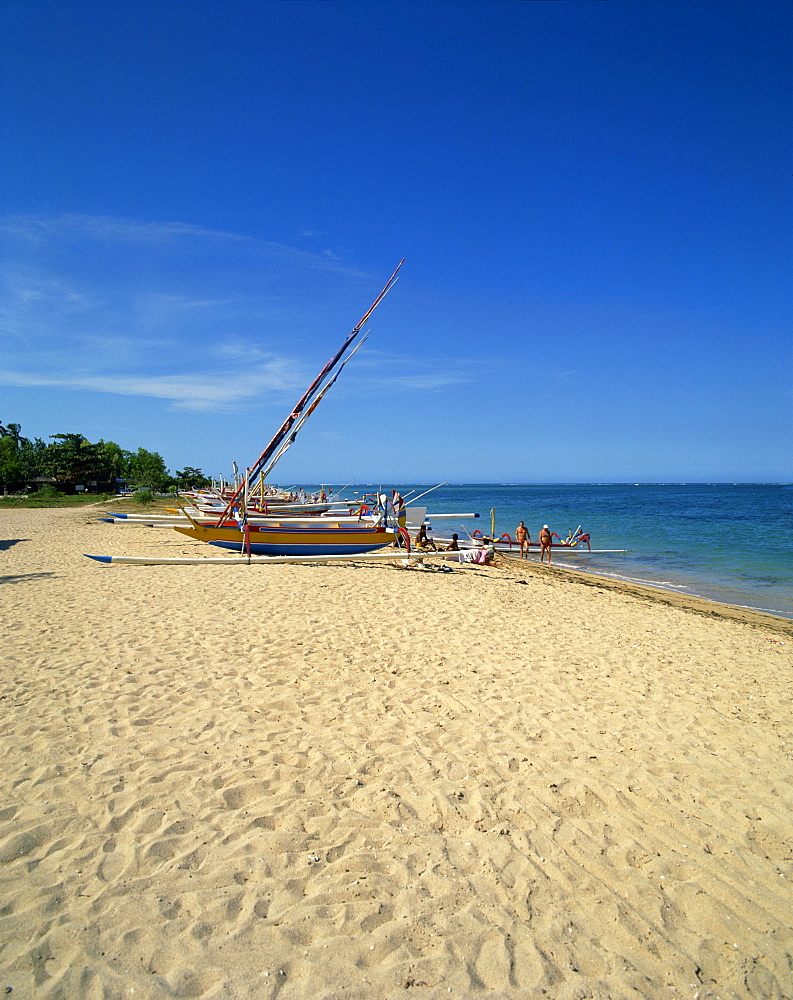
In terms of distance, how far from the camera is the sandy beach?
256 cm

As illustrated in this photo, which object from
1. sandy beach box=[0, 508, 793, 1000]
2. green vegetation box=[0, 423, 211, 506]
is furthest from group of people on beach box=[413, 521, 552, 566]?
green vegetation box=[0, 423, 211, 506]

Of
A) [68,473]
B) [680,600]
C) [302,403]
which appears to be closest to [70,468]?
[68,473]

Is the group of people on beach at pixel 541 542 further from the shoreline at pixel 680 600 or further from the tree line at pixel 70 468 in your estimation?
the tree line at pixel 70 468

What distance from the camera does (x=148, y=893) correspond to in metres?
2.87

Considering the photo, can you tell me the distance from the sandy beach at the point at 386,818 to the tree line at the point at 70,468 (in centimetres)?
5334

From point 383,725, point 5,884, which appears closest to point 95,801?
point 5,884

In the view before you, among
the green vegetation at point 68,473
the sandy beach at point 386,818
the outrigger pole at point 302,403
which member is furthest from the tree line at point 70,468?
the sandy beach at point 386,818

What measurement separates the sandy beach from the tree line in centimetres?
5334

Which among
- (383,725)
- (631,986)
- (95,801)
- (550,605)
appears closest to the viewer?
(631,986)

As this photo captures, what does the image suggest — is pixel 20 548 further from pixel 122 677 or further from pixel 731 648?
pixel 731 648

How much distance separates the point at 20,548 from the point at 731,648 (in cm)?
1866

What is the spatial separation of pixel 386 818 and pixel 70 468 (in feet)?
197

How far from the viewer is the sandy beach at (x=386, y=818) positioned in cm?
256

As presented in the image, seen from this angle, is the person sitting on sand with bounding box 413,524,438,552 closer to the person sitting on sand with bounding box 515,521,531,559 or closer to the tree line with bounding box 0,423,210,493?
the person sitting on sand with bounding box 515,521,531,559
